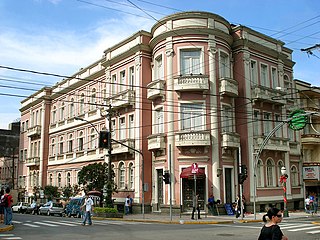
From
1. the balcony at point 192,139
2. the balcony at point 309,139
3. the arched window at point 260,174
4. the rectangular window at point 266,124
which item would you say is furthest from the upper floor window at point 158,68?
the balcony at point 309,139

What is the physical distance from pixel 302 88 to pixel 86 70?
76.5 ft

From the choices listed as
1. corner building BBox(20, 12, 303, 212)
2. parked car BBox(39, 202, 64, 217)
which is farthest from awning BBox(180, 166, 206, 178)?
parked car BBox(39, 202, 64, 217)

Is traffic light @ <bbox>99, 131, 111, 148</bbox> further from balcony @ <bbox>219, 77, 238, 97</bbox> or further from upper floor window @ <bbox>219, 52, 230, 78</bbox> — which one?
upper floor window @ <bbox>219, 52, 230, 78</bbox>

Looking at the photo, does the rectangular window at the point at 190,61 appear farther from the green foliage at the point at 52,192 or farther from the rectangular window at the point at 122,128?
the green foliage at the point at 52,192

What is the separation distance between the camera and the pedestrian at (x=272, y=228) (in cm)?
614

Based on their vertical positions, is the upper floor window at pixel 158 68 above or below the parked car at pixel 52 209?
above

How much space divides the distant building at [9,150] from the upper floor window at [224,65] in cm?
4046

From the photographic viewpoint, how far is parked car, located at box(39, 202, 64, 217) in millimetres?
36625

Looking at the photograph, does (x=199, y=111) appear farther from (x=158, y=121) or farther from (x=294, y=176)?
(x=294, y=176)

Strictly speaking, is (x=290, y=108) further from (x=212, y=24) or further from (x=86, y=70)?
(x=86, y=70)

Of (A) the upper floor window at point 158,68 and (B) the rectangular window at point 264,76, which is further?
(B) the rectangular window at point 264,76

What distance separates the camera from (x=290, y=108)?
3941 centimetres

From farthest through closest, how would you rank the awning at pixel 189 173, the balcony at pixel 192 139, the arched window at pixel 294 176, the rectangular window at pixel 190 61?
the arched window at pixel 294 176 < the rectangular window at pixel 190 61 < the balcony at pixel 192 139 < the awning at pixel 189 173

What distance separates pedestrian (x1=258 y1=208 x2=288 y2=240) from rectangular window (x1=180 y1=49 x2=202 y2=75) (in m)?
25.8
